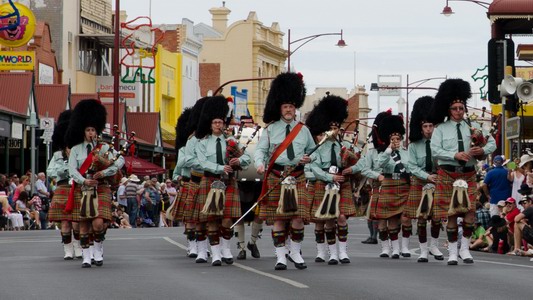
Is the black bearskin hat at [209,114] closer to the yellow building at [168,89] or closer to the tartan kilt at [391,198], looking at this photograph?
the tartan kilt at [391,198]

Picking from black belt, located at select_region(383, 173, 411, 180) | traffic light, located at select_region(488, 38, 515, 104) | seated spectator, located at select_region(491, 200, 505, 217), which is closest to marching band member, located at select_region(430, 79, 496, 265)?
black belt, located at select_region(383, 173, 411, 180)

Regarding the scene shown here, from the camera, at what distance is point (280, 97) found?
703 inches

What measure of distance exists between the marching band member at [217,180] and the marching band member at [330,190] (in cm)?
100

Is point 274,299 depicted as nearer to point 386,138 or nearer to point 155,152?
point 386,138

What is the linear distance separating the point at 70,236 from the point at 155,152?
51224mm

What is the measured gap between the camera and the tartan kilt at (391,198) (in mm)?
20172

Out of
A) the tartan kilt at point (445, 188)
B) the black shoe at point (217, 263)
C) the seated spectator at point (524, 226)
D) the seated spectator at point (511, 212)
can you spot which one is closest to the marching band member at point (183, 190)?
the black shoe at point (217, 263)

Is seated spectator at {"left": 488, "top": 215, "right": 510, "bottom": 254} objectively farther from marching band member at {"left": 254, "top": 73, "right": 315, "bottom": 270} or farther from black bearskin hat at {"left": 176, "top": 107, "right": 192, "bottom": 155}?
marching band member at {"left": 254, "top": 73, "right": 315, "bottom": 270}

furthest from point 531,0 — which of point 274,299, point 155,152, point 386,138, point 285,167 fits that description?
point 155,152

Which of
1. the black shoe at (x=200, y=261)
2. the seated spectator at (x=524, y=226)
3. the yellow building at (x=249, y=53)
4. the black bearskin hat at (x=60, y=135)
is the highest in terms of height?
the yellow building at (x=249, y=53)

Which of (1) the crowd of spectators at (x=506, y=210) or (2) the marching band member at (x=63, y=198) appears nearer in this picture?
(2) the marching band member at (x=63, y=198)

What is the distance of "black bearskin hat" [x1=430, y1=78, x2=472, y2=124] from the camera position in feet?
60.8

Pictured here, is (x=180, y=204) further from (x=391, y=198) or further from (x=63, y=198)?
(x=391, y=198)

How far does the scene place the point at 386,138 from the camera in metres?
21.7
